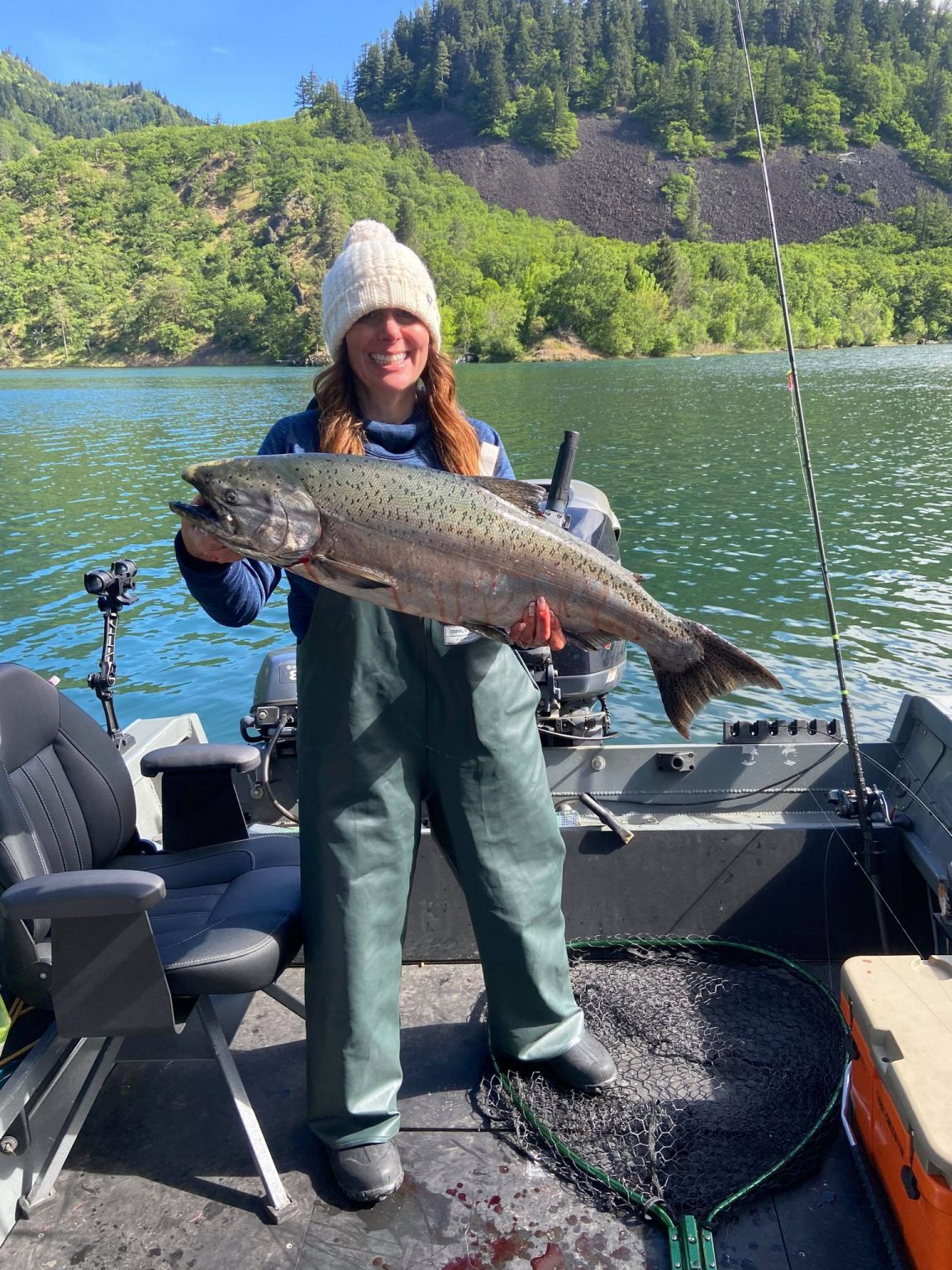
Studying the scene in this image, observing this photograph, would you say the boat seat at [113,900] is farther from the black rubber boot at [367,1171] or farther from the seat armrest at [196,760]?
the black rubber boot at [367,1171]

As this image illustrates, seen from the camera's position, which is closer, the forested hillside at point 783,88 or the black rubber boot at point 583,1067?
the black rubber boot at point 583,1067

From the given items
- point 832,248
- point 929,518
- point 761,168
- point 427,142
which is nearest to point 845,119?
point 832,248

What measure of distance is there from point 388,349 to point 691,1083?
8.17 ft

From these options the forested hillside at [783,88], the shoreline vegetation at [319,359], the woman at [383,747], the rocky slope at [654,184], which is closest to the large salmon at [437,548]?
the woman at [383,747]

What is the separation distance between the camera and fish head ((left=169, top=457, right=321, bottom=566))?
7.55ft

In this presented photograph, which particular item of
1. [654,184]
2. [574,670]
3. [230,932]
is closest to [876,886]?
[574,670]

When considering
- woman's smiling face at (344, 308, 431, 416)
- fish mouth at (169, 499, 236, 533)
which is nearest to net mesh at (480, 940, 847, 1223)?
fish mouth at (169, 499, 236, 533)

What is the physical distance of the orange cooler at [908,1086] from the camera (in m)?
2.11

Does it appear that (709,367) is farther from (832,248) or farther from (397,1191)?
(832,248)

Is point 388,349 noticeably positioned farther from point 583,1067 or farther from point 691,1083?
point 691,1083

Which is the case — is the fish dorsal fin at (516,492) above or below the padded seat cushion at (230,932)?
above

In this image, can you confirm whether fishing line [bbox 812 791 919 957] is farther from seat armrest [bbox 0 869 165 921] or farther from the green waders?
seat armrest [bbox 0 869 165 921]

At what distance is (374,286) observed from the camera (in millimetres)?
2562

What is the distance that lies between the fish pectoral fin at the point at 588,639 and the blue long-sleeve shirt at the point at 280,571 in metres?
0.63
